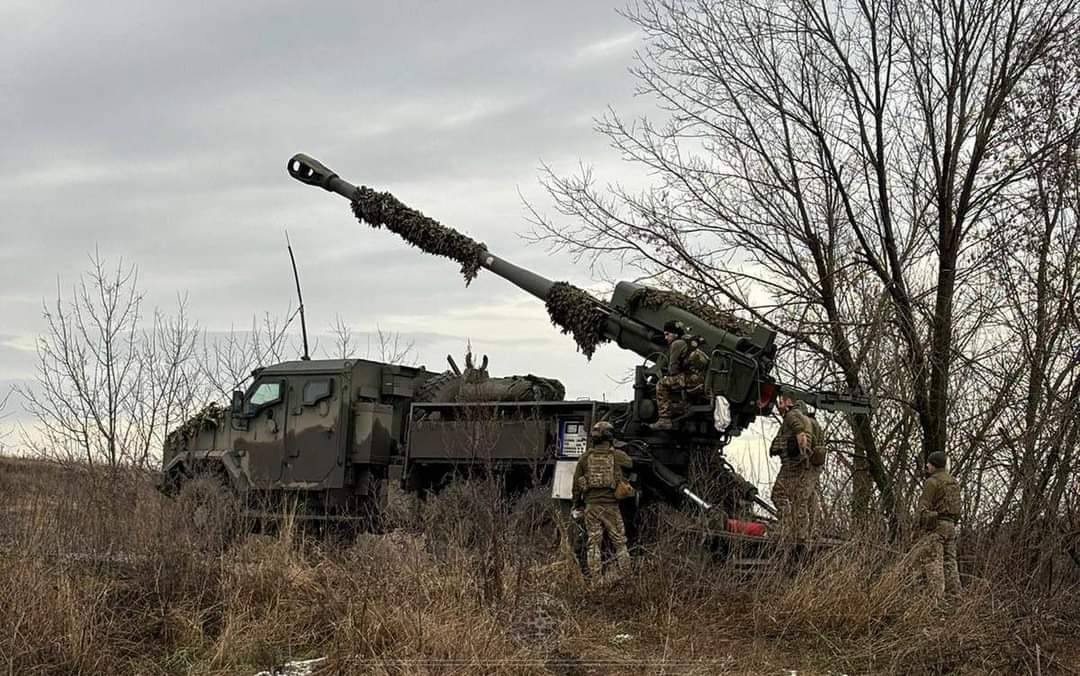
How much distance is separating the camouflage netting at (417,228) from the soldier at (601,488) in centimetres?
330

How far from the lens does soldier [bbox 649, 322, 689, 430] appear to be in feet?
36.9

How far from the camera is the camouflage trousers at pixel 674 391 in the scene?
36.9 feet

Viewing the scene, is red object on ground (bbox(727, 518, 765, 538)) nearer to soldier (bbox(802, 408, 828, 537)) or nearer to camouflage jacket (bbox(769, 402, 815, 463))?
soldier (bbox(802, 408, 828, 537))

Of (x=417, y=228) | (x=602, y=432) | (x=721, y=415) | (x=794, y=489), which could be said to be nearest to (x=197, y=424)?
(x=417, y=228)

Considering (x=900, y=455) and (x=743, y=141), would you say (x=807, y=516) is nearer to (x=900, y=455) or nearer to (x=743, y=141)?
(x=900, y=455)

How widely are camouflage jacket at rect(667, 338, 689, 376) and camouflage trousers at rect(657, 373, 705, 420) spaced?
2.0 inches

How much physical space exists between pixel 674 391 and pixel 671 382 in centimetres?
9

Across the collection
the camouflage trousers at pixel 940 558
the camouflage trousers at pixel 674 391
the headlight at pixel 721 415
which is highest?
the camouflage trousers at pixel 674 391

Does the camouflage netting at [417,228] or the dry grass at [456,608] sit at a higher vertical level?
the camouflage netting at [417,228]

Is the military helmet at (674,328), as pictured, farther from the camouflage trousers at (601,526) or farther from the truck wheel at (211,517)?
the truck wheel at (211,517)

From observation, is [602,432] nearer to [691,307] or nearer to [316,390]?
[691,307]

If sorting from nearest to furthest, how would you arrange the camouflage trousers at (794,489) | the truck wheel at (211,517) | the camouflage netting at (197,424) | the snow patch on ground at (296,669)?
the snow patch on ground at (296,669) < the truck wheel at (211,517) < the camouflage trousers at (794,489) < the camouflage netting at (197,424)

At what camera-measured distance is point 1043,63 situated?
12.6 metres

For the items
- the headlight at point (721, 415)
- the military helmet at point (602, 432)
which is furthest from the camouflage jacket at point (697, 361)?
the military helmet at point (602, 432)
